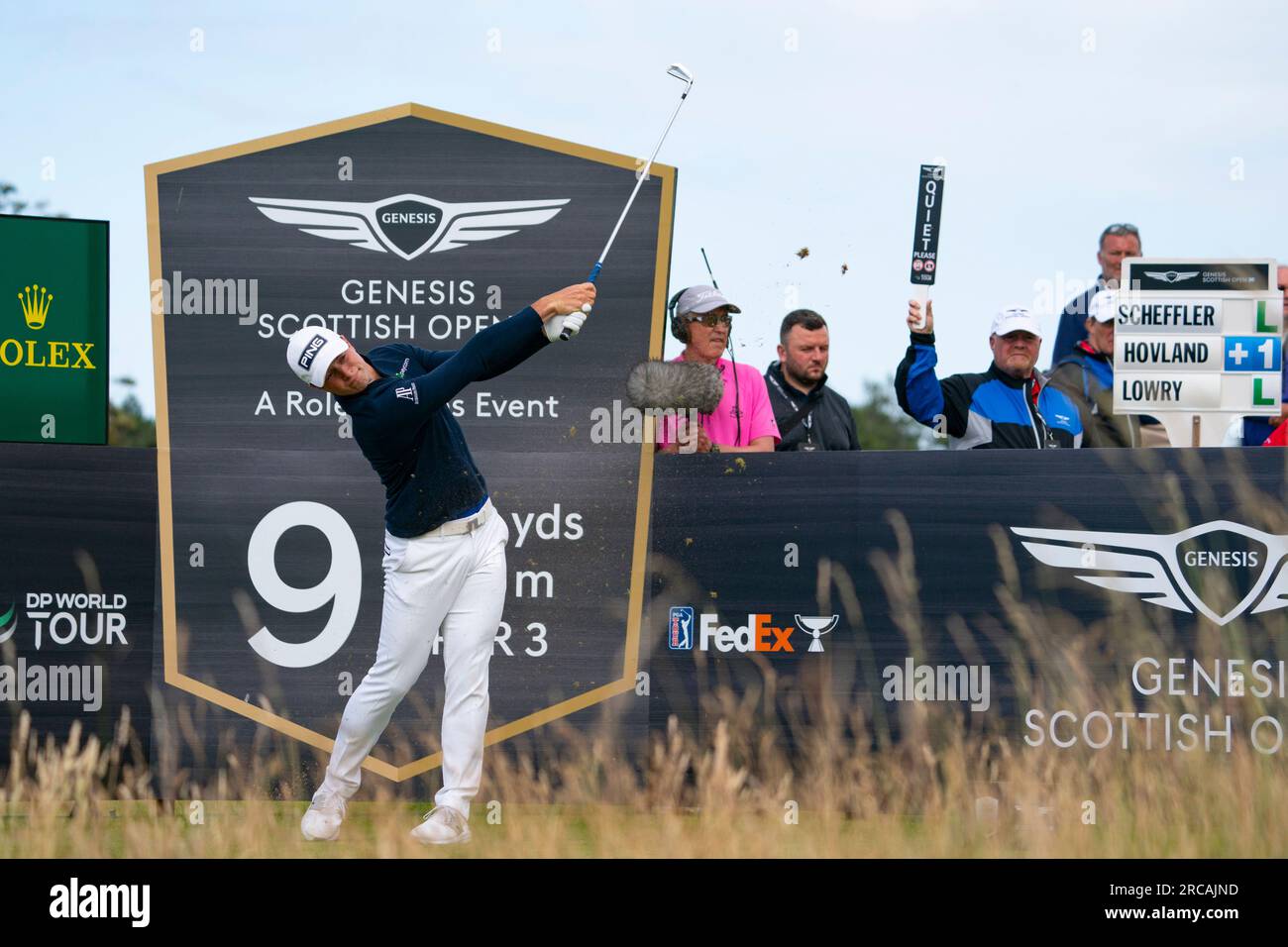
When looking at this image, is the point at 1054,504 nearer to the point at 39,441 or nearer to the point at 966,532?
the point at 966,532

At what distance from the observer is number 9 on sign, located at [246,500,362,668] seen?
850cm

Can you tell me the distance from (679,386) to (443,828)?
2.72 m

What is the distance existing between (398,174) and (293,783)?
348cm

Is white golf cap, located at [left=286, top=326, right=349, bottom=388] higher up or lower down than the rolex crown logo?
lower down

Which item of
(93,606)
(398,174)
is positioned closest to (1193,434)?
(398,174)

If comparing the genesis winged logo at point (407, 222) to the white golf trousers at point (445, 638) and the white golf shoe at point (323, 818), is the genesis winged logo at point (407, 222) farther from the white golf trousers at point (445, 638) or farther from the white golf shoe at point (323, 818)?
the white golf shoe at point (323, 818)

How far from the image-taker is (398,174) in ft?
28.8

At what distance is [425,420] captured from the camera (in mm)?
7453

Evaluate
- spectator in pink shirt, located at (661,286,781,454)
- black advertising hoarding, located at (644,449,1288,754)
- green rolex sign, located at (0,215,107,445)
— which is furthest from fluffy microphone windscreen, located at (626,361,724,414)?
green rolex sign, located at (0,215,107,445)

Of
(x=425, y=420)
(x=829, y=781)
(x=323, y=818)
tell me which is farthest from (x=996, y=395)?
(x=323, y=818)

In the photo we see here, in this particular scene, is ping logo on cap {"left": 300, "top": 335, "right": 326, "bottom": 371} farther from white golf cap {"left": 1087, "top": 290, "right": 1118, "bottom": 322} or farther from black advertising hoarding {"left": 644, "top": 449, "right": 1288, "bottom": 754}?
white golf cap {"left": 1087, "top": 290, "right": 1118, "bottom": 322}

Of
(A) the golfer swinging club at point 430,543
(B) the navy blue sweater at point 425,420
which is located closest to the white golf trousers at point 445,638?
(A) the golfer swinging club at point 430,543

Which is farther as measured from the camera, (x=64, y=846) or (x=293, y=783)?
(x=293, y=783)

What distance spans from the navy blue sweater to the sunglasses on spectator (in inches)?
58.1
